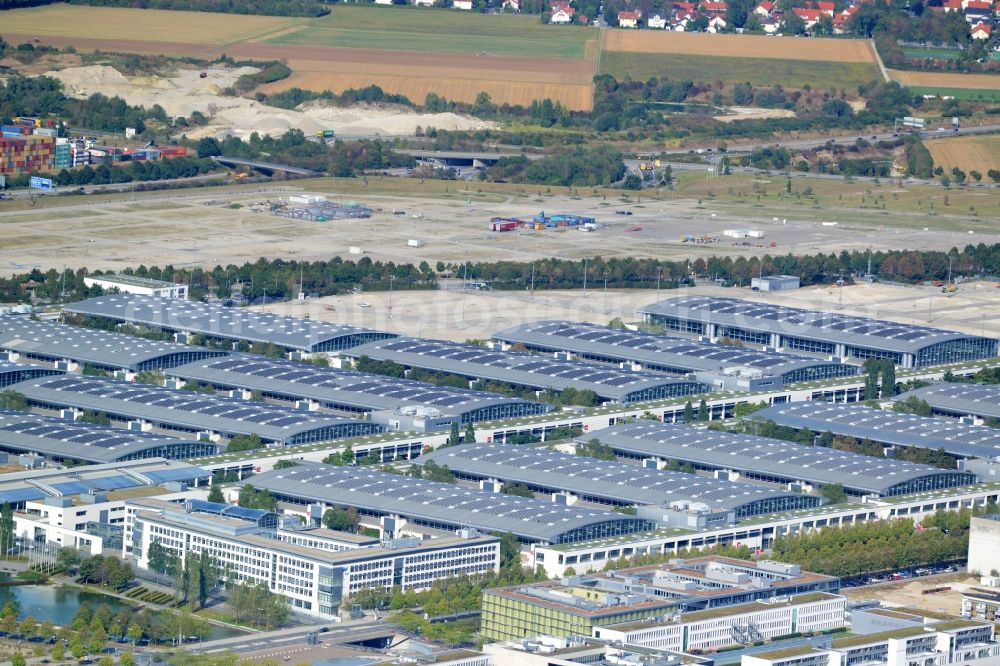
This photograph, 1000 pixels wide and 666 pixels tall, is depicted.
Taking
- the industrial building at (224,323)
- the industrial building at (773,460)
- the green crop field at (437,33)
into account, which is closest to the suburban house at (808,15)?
the green crop field at (437,33)

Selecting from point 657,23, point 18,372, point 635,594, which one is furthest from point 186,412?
point 657,23

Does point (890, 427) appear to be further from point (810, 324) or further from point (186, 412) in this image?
point (186, 412)

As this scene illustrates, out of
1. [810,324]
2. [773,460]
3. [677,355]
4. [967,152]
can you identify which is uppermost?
[967,152]

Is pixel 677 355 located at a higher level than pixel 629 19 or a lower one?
lower

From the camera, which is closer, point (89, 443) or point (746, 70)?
point (89, 443)

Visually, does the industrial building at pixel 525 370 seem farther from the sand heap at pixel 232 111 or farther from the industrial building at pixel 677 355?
the sand heap at pixel 232 111

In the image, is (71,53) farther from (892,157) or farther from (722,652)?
(722,652)
